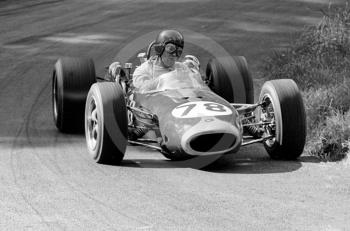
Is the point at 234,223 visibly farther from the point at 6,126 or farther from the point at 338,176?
the point at 6,126

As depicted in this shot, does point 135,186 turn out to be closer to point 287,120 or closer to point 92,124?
point 92,124

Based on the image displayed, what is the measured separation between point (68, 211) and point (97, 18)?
13.5m

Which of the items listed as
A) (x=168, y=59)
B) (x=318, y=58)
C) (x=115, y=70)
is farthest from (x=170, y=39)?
(x=318, y=58)

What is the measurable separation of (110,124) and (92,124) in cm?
82

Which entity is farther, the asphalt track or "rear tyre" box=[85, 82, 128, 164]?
"rear tyre" box=[85, 82, 128, 164]

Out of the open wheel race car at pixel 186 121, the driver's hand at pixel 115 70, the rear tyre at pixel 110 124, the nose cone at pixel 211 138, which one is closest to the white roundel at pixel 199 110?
the open wheel race car at pixel 186 121

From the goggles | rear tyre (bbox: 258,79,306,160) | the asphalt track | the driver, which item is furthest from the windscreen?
rear tyre (bbox: 258,79,306,160)

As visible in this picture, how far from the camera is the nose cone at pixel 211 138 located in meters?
9.77

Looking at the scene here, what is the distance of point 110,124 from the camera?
33.7 ft

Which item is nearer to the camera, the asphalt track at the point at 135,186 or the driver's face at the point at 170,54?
the asphalt track at the point at 135,186

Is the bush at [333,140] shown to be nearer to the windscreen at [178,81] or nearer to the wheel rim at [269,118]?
the wheel rim at [269,118]

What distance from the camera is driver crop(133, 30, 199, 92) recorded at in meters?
11.6

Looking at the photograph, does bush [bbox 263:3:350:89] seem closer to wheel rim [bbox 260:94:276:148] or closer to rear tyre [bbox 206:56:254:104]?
rear tyre [bbox 206:56:254:104]

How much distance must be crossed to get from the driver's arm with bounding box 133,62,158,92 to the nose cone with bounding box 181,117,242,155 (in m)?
1.74
